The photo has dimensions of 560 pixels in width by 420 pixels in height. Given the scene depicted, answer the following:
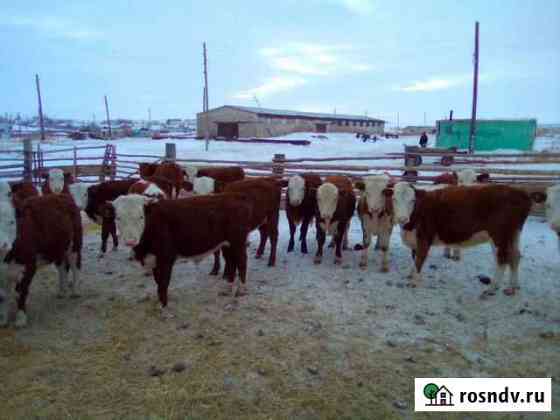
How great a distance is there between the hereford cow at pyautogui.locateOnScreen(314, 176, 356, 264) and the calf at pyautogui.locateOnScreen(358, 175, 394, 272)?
0.36 meters

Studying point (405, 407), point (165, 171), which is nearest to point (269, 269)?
point (405, 407)

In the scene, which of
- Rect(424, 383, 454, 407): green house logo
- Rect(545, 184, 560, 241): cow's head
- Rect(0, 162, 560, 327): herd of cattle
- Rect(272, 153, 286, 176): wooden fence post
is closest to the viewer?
Rect(424, 383, 454, 407): green house logo

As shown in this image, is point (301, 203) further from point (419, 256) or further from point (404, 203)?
point (419, 256)

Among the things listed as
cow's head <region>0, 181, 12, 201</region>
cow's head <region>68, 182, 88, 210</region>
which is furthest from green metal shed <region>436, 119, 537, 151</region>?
cow's head <region>0, 181, 12, 201</region>

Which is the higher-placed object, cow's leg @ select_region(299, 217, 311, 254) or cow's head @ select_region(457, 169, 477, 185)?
cow's head @ select_region(457, 169, 477, 185)

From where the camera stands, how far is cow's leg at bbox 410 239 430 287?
6135 mm

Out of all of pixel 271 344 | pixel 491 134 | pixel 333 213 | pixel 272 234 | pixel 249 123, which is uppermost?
pixel 249 123

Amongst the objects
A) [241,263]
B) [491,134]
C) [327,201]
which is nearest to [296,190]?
[327,201]

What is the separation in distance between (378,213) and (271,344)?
10.7 ft

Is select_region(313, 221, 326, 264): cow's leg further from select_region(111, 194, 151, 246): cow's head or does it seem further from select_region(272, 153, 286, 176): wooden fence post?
select_region(272, 153, 286, 176): wooden fence post

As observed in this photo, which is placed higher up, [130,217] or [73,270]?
[130,217]

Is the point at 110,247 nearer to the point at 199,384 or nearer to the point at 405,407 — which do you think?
the point at 199,384

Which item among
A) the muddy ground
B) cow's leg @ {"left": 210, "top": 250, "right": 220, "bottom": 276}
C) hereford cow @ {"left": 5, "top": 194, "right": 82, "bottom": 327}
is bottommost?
the muddy ground

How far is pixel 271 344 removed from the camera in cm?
451
